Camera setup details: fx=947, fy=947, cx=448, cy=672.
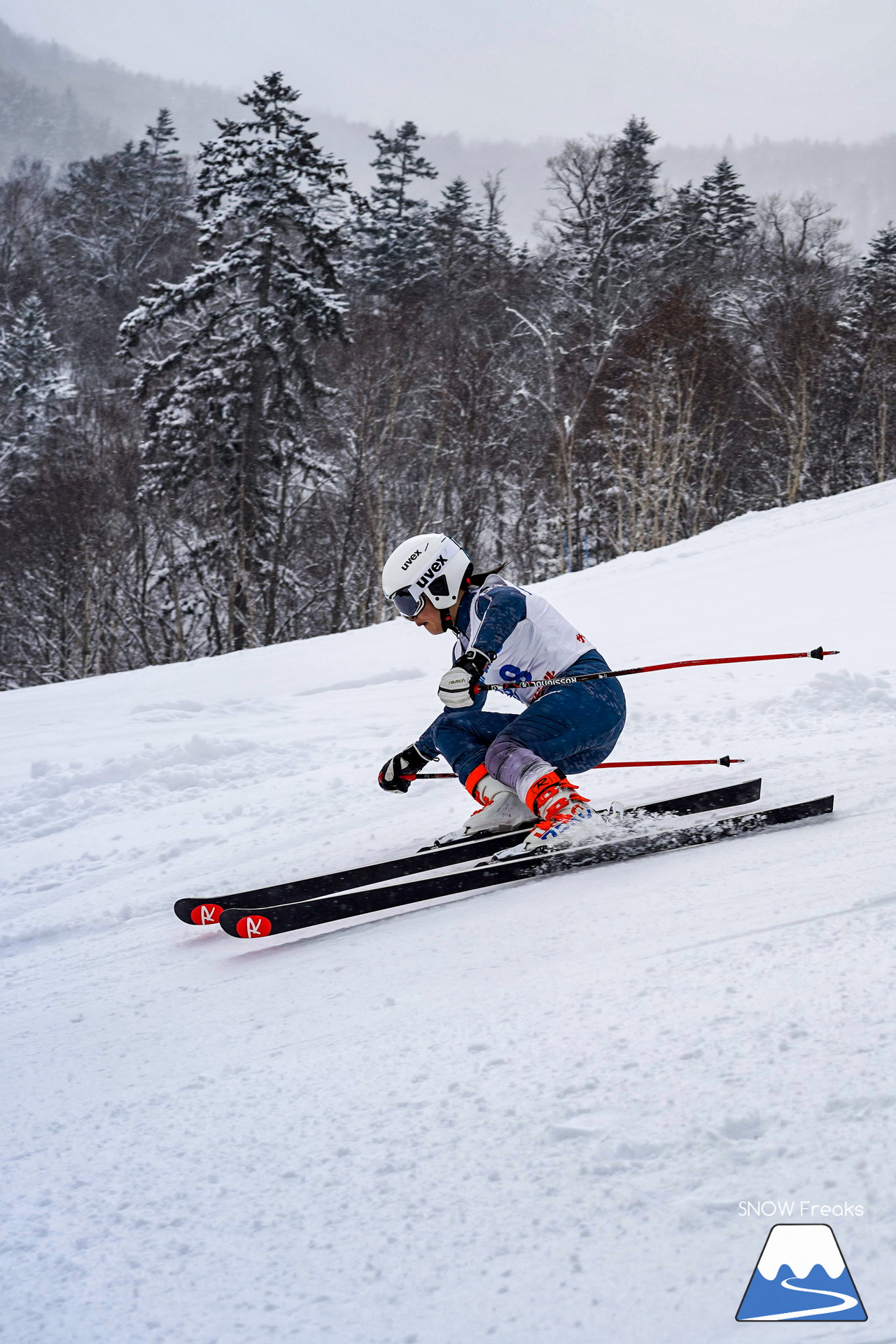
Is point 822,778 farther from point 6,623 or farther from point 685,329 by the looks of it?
point 6,623

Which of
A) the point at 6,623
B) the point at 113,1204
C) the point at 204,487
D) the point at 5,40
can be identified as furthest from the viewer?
the point at 5,40

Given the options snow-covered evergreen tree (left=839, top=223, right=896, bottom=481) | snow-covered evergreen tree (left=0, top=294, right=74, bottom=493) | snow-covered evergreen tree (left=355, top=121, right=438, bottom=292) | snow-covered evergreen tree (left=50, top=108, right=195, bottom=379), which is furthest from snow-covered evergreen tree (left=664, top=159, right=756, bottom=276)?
snow-covered evergreen tree (left=0, top=294, right=74, bottom=493)

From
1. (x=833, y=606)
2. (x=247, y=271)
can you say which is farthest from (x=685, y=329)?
(x=833, y=606)

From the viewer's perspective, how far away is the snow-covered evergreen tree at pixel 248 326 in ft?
69.8

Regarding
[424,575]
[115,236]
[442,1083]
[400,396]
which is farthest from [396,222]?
[442,1083]

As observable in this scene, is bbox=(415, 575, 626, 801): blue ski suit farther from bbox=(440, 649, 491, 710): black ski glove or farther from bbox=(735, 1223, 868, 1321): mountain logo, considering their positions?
bbox=(735, 1223, 868, 1321): mountain logo

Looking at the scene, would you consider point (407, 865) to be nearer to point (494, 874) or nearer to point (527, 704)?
point (494, 874)

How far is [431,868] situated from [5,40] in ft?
471

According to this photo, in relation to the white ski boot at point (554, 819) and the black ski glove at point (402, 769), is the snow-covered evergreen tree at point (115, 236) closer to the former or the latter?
the black ski glove at point (402, 769)

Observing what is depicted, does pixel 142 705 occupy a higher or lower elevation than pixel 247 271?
lower

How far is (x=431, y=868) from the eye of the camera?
145 inches

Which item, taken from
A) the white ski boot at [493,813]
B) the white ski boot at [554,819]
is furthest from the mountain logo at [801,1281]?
the white ski boot at [493,813]

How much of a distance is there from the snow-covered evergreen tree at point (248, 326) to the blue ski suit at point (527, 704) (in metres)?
19.5

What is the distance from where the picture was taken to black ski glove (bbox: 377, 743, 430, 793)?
4.03m
